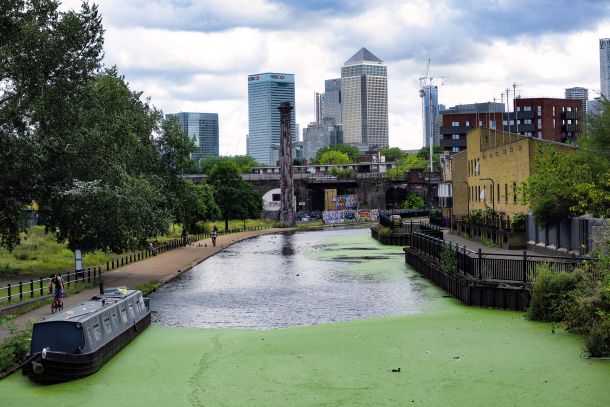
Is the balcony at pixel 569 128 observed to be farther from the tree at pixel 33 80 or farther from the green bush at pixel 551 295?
the green bush at pixel 551 295

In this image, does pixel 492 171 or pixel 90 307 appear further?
pixel 492 171

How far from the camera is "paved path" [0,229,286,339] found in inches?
1307

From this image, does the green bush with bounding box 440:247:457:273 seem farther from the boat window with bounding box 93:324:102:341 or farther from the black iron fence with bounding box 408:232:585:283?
the boat window with bounding box 93:324:102:341

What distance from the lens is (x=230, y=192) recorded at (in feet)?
400

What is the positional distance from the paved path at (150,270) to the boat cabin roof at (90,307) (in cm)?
322

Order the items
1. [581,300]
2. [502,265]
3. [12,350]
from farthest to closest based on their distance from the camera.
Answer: [502,265]
[581,300]
[12,350]

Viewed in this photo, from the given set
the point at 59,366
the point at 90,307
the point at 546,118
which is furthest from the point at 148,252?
the point at 546,118

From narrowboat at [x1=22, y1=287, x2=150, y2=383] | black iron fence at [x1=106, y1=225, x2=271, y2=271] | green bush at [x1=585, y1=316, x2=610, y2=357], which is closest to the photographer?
narrowboat at [x1=22, y1=287, x2=150, y2=383]

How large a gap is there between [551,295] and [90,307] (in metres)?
16.5

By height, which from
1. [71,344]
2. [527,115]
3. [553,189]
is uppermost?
[527,115]

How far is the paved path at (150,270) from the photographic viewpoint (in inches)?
1307

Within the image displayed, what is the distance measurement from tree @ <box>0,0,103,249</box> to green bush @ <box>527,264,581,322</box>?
26.9m

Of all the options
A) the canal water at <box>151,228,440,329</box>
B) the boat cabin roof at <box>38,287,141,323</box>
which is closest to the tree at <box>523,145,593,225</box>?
the canal water at <box>151,228,440,329</box>

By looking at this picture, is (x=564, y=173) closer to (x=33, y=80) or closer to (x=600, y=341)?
(x=600, y=341)
